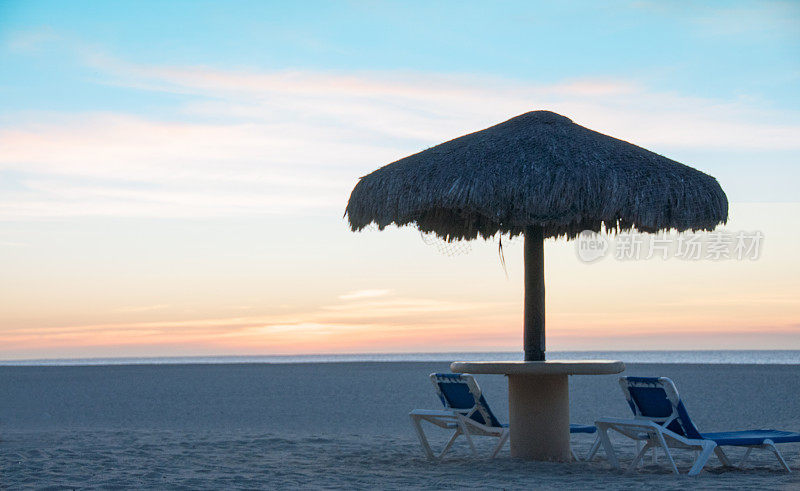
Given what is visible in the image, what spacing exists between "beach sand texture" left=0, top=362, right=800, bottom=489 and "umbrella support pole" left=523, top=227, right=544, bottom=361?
2.72 ft

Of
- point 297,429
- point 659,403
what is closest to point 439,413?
point 659,403

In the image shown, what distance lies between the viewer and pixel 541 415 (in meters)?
6.19

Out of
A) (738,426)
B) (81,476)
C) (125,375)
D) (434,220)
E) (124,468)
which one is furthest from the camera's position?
(125,375)

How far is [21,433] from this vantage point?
9062mm

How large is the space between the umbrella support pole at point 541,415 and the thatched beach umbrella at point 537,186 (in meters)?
0.27

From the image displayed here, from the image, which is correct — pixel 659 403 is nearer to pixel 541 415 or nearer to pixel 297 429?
pixel 541 415

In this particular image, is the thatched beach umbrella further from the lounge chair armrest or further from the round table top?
the lounge chair armrest

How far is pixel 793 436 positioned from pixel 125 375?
54.4 feet

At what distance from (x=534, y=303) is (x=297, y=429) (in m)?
4.38

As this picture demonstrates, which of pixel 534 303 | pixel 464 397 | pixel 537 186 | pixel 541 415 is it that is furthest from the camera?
pixel 464 397

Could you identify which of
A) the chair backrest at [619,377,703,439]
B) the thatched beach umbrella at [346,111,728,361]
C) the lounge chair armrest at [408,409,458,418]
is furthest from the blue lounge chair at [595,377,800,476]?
the lounge chair armrest at [408,409,458,418]

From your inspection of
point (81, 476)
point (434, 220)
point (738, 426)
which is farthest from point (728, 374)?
point (81, 476)

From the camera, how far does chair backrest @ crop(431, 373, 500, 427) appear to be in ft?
20.8

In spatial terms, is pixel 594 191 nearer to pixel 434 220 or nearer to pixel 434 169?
pixel 434 169
